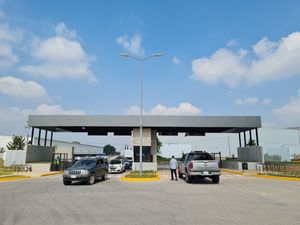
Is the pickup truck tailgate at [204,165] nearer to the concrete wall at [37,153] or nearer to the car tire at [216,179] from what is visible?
the car tire at [216,179]

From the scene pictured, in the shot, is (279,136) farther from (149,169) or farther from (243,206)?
(243,206)

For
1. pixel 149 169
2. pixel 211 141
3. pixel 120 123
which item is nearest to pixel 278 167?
pixel 149 169

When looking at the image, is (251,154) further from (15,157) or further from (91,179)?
(15,157)

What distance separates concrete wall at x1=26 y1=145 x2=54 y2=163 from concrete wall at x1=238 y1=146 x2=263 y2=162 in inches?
1094

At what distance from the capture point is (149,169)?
95.1 ft

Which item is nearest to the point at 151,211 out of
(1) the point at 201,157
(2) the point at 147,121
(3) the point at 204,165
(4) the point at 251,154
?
(3) the point at 204,165

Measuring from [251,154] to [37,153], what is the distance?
2785 centimetres

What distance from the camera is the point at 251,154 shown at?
105 ft

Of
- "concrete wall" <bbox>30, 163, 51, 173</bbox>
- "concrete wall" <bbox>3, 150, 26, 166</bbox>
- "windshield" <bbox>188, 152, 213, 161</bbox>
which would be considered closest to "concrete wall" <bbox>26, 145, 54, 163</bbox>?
"concrete wall" <bbox>3, 150, 26, 166</bbox>

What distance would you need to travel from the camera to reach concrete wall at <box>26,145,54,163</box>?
2958 centimetres

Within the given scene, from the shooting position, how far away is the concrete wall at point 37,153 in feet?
97.0

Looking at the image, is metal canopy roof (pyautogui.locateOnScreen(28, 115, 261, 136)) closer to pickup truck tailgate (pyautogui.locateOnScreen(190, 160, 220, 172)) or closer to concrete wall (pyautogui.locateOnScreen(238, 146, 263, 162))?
concrete wall (pyautogui.locateOnScreen(238, 146, 263, 162))

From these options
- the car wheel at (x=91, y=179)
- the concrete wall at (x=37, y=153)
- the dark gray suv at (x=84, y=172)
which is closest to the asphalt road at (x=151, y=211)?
the dark gray suv at (x=84, y=172)

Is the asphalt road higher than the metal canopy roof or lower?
lower
